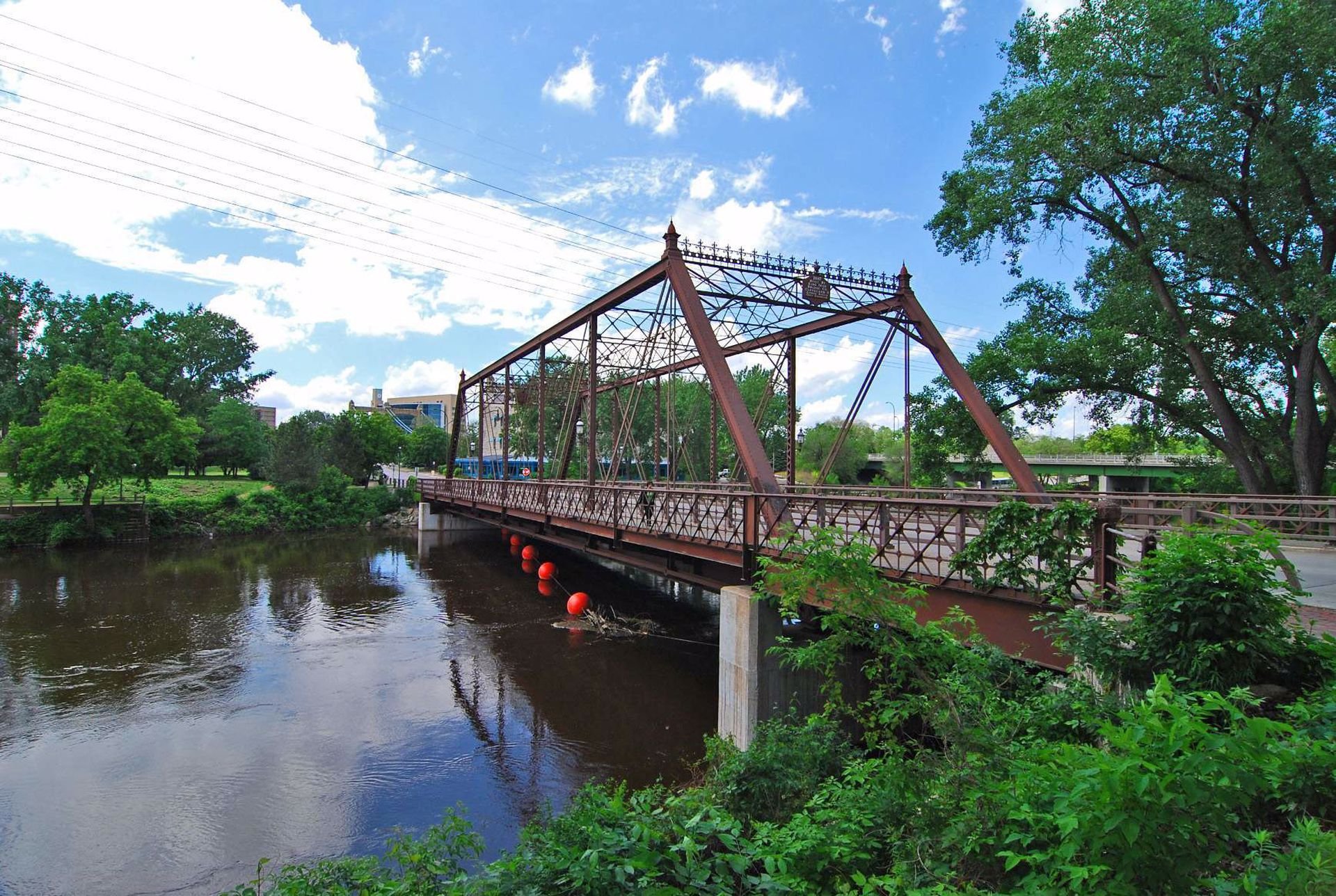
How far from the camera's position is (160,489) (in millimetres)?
46000

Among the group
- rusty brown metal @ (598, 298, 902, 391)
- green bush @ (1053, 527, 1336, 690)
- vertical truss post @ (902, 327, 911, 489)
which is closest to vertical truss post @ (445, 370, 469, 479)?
rusty brown metal @ (598, 298, 902, 391)

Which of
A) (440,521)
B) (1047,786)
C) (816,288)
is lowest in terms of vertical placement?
(440,521)

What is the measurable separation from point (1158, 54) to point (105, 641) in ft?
99.4

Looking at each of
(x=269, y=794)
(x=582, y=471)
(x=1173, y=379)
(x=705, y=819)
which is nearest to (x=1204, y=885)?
(x=705, y=819)

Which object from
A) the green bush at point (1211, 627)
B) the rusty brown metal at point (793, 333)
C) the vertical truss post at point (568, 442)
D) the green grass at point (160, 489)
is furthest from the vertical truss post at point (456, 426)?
the green bush at point (1211, 627)

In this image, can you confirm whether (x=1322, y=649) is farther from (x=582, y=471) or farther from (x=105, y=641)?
(x=582, y=471)

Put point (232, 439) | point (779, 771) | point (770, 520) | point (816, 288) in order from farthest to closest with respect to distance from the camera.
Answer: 1. point (232, 439)
2. point (816, 288)
3. point (770, 520)
4. point (779, 771)

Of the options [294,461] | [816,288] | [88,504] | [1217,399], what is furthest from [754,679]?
[294,461]

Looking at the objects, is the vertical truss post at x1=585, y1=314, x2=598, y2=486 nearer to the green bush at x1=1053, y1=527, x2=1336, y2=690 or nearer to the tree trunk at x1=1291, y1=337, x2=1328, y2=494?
the green bush at x1=1053, y1=527, x2=1336, y2=690

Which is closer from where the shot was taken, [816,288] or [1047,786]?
[1047,786]

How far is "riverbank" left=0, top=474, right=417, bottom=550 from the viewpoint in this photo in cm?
Answer: 3447

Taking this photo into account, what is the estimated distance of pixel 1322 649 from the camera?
4875 millimetres

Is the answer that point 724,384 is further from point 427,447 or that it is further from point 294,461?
point 427,447

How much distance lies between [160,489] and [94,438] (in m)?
14.5
